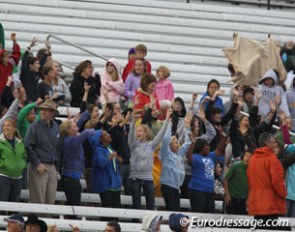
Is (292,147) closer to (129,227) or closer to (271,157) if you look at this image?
(271,157)

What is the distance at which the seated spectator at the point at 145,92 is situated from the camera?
21688mm

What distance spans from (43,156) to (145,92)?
2.67 m

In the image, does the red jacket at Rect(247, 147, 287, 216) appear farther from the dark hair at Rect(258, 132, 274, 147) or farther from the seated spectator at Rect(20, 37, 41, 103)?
the seated spectator at Rect(20, 37, 41, 103)

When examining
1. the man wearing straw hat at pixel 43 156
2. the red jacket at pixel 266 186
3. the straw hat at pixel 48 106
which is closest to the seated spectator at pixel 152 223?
the man wearing straw hat at pixel 43 156

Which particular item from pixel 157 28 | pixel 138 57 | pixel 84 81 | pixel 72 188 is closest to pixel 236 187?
pixel 72 188

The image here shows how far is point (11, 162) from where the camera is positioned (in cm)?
1922

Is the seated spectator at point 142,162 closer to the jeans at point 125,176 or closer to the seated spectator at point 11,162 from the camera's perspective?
the jeans at point 125,176

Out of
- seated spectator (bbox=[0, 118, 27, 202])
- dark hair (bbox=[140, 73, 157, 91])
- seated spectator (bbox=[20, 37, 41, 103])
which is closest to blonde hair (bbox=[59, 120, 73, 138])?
seated spectator (bbox=[0, 118, 27, 202])

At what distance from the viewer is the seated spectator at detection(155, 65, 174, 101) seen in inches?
898

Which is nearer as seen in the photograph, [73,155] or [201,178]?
[73,155]

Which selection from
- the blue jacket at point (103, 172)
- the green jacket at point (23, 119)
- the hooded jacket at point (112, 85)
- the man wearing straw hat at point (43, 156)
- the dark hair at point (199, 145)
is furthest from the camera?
the hooded jacket at point (112, 85)

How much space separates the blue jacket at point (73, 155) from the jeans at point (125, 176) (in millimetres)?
662

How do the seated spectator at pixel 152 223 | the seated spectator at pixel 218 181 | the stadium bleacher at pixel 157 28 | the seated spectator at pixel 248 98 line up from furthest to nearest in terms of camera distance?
the stadium bleacher at pixel 157 28 < the seated spectator at pixel 248 98 < the seated spectator at pixel 218 181 < the seated spectator at pixel 152 223

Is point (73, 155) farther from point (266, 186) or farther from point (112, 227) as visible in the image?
point (112, 227)
